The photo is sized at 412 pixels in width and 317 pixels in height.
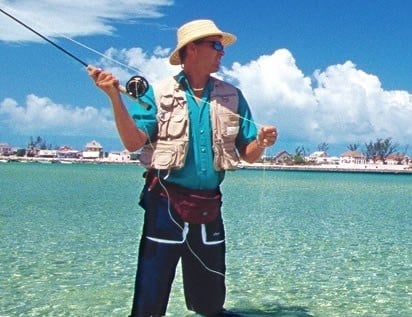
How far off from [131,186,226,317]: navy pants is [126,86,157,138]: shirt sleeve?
16.6 inches

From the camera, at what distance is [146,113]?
403 centimetres

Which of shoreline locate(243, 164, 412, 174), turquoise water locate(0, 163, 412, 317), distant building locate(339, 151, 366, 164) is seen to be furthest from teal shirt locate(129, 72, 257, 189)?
distant building locate(339, 151, 366, 164)

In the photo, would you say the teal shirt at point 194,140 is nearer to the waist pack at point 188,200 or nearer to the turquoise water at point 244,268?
the waist pack at point 188,200

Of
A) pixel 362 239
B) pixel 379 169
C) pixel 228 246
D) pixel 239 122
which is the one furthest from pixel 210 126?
pixel 379 169

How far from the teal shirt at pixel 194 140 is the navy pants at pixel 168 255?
216 millimetres

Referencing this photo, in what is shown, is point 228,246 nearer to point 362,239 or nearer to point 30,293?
point 362,239

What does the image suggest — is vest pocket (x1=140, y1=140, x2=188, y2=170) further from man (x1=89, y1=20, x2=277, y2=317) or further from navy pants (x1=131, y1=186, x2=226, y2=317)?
navy pants (x1=131, y1=186, x2=226, y2=317)

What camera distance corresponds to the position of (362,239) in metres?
14.4

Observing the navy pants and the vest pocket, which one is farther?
the navy pants

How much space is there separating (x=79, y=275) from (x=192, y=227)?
460 cm

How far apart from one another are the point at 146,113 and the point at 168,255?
92 centimetres

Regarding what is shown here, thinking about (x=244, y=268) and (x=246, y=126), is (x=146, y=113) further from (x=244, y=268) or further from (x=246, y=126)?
(x=244, y=268)

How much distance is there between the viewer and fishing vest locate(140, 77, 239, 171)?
4.02 metres

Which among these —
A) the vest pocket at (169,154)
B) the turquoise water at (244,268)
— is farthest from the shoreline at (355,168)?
the vest pocket at (169,154)
